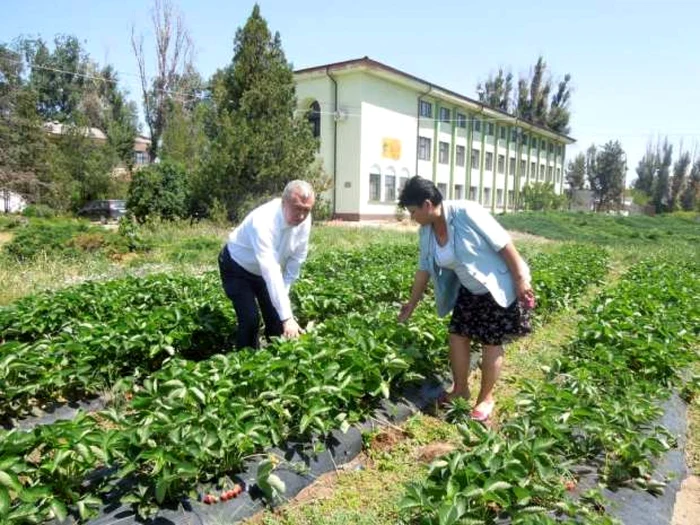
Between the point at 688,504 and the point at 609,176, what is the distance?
221ft

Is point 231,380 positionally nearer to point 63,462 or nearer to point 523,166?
point 63,462

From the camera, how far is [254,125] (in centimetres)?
1794

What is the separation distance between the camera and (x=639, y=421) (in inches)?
121

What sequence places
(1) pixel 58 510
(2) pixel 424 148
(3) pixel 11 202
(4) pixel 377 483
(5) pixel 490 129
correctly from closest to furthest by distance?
(1) pixel 58 510 < (4) pixel 377 483 < (3) pixel 11 202 < (2) pixel 424 148 < (5) pixel 490 129

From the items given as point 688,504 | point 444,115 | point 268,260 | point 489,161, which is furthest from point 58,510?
point 489,161

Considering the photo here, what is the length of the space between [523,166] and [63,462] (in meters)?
47.1

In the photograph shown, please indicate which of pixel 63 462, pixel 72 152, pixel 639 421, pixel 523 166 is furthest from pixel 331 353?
pixel 523 166

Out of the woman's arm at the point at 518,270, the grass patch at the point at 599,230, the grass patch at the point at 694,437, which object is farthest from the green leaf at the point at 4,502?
the grass patch at the point at 599,230

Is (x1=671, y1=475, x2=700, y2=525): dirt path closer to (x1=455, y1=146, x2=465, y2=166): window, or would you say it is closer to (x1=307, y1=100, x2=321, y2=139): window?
(x1=307, y1=100, x2=321, y2=139): window

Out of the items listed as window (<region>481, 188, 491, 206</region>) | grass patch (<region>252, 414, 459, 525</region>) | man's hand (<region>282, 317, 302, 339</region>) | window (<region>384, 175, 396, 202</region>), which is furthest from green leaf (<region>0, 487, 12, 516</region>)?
window (<region>481, 188, 491, 206</region>)

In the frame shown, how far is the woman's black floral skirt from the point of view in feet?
11.3

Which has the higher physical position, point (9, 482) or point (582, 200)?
point (9, 482)

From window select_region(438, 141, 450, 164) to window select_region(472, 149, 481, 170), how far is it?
13.4ft

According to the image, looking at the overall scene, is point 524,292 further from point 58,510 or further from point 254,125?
point 254,125
